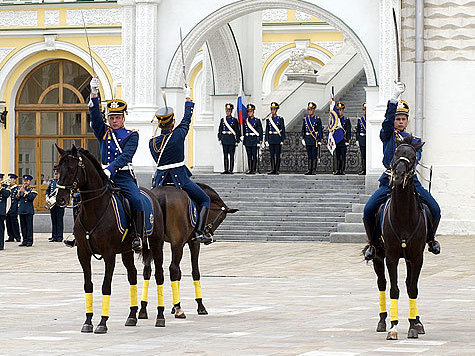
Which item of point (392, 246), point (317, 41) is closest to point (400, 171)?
point (392, 246)

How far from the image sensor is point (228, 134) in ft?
99.2

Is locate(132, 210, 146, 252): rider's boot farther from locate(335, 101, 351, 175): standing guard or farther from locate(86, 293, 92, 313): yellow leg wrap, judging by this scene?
locate(335, 101, 351, 175): standing guard

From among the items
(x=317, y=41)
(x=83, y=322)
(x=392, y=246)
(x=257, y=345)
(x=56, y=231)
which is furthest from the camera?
(x=317, y=41)

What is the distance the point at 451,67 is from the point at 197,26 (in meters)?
5.98

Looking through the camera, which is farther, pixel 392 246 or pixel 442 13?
pixel 442 13

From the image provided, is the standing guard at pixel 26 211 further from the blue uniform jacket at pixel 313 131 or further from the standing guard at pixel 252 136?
the blue uniform jacket at pixel 313 131

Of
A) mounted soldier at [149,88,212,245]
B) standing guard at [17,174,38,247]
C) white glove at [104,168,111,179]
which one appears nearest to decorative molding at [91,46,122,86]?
standing guard at [17,174,38,247]

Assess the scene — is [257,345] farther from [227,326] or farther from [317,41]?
[317,41]

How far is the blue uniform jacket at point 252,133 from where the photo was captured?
29984mm

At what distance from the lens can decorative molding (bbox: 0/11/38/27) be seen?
3456cm

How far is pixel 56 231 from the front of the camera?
26234mm

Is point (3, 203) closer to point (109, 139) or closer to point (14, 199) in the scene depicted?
point (14, 199)

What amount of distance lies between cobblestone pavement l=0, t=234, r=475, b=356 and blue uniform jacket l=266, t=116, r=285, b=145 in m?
7.43

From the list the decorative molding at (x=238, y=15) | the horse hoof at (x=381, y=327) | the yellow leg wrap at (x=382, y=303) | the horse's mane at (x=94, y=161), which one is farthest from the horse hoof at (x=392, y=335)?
the decorative molding at (x=238, y=15)
